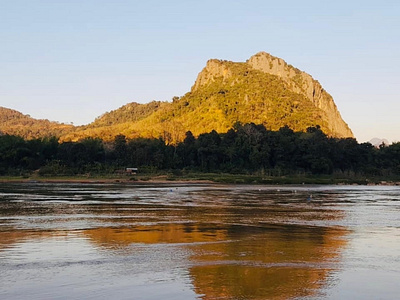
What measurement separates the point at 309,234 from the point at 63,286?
14.5 metres

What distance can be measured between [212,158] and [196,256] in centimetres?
9536

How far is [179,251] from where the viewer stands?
19.7 meters

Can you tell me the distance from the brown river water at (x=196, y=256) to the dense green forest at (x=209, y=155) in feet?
253

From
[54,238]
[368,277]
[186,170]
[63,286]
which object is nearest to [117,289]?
[63,286]

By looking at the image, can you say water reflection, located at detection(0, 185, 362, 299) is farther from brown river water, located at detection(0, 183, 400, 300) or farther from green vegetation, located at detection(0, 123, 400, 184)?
→ green vegetation, located at detection(0, 123, 400, 184)

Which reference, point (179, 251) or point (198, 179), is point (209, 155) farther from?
point (179, 251)

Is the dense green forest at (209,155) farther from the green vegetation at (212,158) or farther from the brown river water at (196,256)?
the brown river water at (196,256)

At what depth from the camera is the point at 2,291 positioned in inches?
518

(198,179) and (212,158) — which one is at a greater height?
(212,158)

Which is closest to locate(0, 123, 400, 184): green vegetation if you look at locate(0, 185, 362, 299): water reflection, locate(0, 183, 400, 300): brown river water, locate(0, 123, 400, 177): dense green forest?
locate(0, 123, 400, 177): dense green forest

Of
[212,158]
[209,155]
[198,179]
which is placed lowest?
[198,179]

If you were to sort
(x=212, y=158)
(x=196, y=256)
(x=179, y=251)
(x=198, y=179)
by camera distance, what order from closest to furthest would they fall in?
(x=196, y=256) → (x=179, y=251) → (x=198, y=179) → (x=212, y=158)

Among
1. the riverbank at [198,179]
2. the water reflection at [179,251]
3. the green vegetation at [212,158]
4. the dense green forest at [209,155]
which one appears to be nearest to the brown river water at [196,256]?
the water reflection at [179,251]

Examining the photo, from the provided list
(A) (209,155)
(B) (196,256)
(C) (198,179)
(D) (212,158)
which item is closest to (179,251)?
(B) (196,256)
